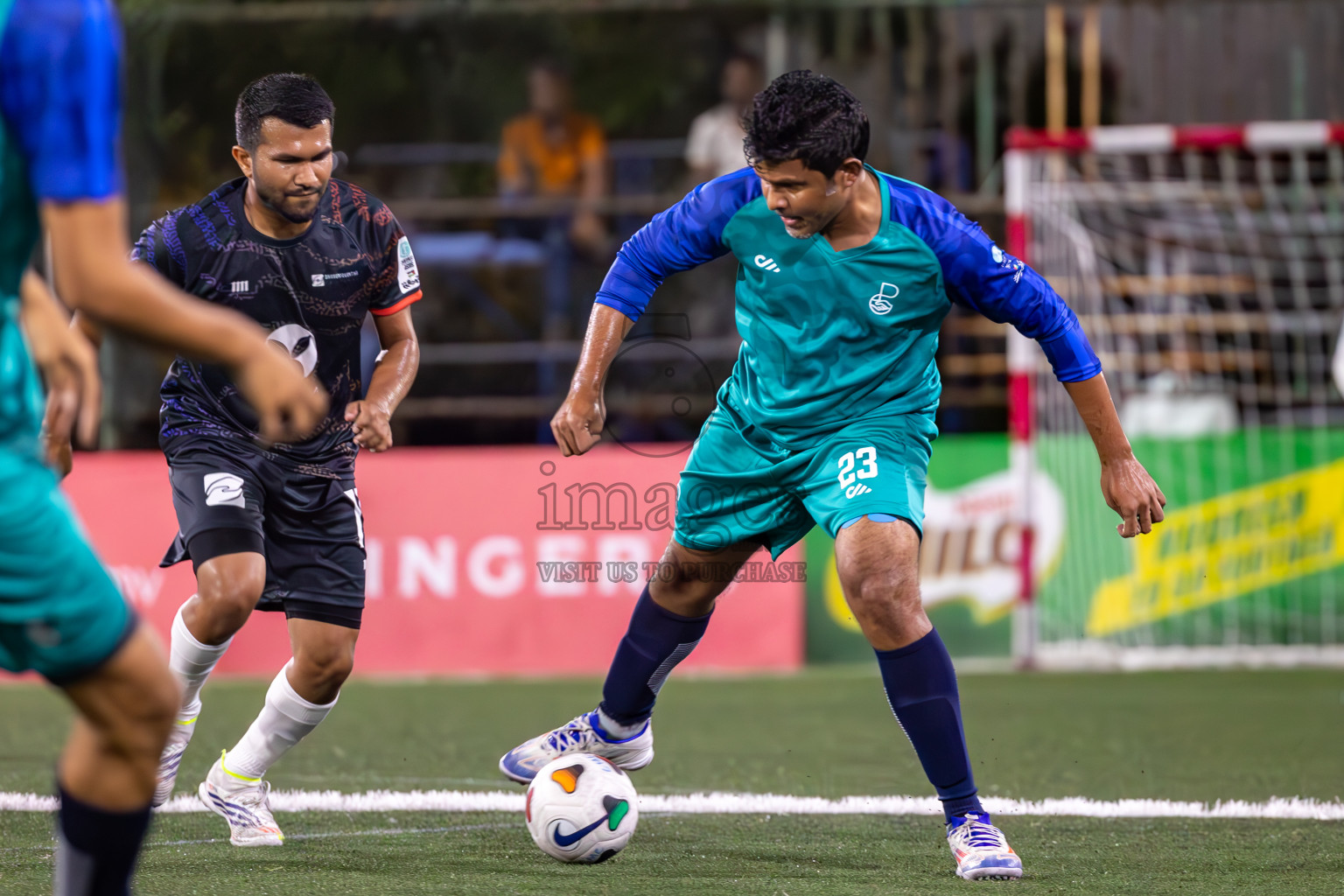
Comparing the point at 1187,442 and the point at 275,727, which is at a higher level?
the point at 1187,442

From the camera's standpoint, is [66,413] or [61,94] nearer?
[61,94]

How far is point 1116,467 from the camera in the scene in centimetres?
421

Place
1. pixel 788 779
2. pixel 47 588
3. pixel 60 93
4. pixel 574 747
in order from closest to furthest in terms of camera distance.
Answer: pixel 60 93 → pixel 47 588 → pixel 574 747 → pixel 788 779

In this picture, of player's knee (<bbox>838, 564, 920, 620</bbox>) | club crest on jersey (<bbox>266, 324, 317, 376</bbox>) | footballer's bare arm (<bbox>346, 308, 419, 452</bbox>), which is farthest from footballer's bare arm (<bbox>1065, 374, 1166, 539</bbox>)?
club crest on jersey (<bbox>266, 324, 317, 376</bbox>)

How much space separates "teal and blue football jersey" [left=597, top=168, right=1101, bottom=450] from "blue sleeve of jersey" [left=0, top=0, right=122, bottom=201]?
2314mm

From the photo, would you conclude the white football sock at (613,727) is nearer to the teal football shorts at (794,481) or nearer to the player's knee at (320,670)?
the teal football shorts at (794,481)

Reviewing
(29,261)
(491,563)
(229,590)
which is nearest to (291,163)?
(229,590)

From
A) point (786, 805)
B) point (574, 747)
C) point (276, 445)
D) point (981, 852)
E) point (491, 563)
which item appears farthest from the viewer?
point (491, 563)

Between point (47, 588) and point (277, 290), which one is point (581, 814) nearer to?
point (277, 290)

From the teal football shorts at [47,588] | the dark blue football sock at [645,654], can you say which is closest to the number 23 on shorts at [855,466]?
the dark blue football sock at [645,654]

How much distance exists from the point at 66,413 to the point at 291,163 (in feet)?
5.89

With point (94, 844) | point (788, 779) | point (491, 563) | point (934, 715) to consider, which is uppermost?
point (94, 844)

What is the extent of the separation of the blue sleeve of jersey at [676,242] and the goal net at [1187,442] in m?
5.06

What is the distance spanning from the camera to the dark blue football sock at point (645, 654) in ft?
15.3
